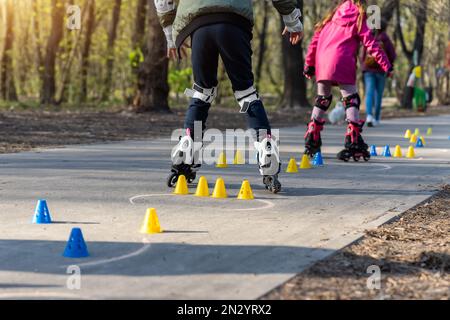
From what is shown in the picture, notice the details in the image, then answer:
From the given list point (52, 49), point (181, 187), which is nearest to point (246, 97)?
point (181, 187)

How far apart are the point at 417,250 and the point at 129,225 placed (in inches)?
69.7

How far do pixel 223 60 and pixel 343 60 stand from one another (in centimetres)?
306

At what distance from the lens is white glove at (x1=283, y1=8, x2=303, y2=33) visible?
7.14 m

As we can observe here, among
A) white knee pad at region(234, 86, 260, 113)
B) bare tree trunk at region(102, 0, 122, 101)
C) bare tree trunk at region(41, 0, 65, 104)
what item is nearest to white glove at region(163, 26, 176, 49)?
white knee pad at region(234, 86, 260, 113)

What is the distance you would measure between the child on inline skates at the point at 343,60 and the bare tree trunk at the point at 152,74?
33.2 ft

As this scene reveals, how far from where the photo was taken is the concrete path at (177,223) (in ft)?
12.6

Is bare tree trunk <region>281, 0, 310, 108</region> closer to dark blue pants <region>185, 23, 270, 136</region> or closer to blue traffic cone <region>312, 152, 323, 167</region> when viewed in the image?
blue traffic cone <region>312, 152, 323, 167</region>

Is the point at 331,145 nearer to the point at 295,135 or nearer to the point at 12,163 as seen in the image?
the point at 295,135

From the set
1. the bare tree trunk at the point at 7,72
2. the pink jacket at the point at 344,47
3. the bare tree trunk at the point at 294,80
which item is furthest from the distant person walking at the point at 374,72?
the bare tree trunk at the point at 7,72

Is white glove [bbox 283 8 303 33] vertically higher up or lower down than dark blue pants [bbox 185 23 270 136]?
higher up

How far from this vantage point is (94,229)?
16.6 ft

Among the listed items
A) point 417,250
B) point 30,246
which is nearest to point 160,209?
point 30,246

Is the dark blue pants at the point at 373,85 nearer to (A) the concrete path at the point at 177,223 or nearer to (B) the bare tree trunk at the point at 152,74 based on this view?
(B) the bare tree trunk at the point at 152,74

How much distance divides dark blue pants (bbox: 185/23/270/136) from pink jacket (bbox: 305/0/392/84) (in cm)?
280
